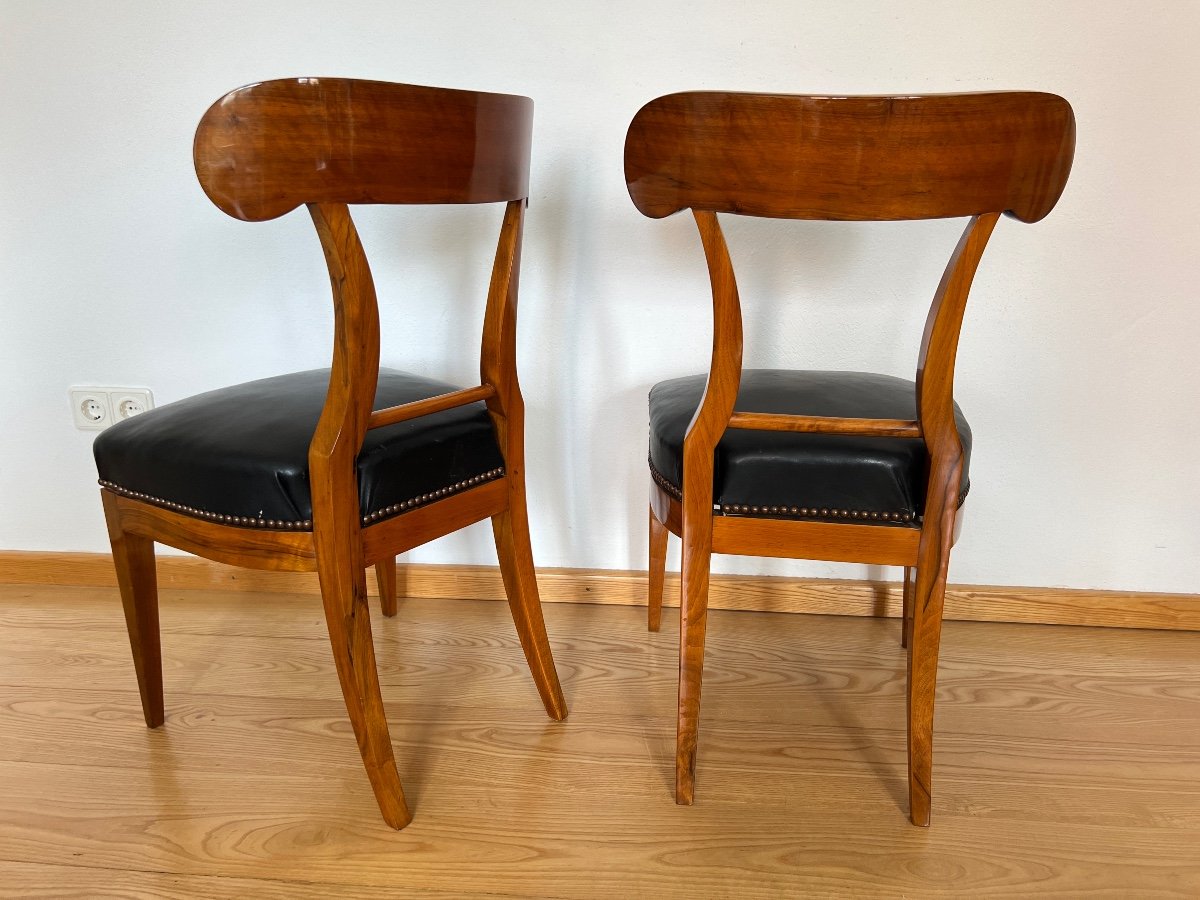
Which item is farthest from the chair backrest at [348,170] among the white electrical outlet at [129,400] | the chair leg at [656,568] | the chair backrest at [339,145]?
the white electrical outlet at [129,400]

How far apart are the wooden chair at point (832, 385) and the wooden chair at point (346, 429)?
0.72 feet

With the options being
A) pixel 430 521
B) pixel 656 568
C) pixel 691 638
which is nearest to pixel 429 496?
pixel 430 521

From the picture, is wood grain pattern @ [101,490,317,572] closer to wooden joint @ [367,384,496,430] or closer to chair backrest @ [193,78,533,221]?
wooden joint @ [367,384,496,430]

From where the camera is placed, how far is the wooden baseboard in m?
1.63

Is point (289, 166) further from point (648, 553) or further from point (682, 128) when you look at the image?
point (648, 553)

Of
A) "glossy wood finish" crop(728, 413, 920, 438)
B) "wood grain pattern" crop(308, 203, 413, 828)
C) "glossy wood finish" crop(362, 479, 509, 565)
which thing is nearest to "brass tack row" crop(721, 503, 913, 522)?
"glossy wood finish" crop(728, 413, 920, 438)

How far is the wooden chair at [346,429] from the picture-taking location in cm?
88

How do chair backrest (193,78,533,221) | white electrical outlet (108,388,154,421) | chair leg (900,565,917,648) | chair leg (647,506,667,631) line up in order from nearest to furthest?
chair backrest (193,78,533,221) → chair leg (900,565,917,648) → chair leg (647,506,667,631) → white electrical outlet (108,388,154,421)

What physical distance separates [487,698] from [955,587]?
91 cm

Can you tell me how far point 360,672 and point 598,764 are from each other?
0.39m

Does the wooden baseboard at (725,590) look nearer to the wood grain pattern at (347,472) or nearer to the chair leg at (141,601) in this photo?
the chair leg at (141,601)

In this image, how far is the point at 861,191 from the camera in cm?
88

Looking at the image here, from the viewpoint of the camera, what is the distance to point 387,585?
1677 millimetres

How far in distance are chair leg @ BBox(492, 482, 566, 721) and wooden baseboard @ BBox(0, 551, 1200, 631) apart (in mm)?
417
